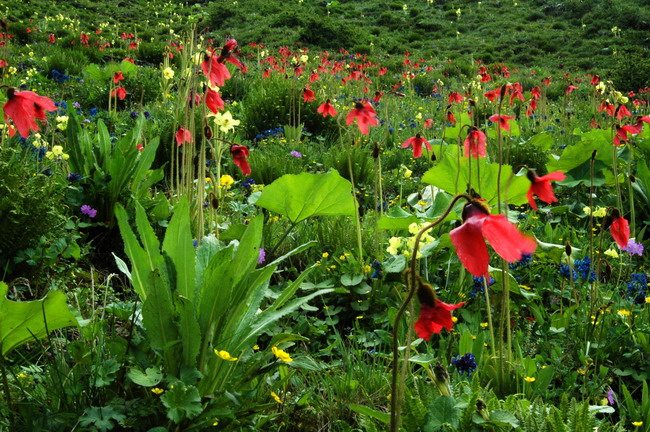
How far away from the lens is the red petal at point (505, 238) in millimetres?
794

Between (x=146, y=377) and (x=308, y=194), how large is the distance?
3.09 feet

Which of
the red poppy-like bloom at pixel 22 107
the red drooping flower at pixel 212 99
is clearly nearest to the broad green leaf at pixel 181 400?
the red poppy-like bloom at pixel 22 107

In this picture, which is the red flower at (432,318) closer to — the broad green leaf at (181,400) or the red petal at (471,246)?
the red petal at (471,246)

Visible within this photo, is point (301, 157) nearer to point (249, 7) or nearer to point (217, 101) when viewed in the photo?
point (217, 101)

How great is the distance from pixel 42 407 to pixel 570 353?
1631mm

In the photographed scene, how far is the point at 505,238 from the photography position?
0.81 metres

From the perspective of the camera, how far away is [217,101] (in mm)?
1950

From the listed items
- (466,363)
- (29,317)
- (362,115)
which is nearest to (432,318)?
(466,363)

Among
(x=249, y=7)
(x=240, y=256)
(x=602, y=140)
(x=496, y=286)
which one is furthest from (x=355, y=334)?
(x=249, y=7)

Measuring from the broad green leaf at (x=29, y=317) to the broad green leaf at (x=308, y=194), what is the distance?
0.87 meters

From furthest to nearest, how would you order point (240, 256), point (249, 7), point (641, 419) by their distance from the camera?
point (249, 7) → point (641, 419) → point (240, 256)

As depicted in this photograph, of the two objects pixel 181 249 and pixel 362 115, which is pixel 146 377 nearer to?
pixel 181 249

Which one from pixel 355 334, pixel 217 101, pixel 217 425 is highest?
pixel 217 101

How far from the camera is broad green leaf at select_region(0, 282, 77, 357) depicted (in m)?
1.13
